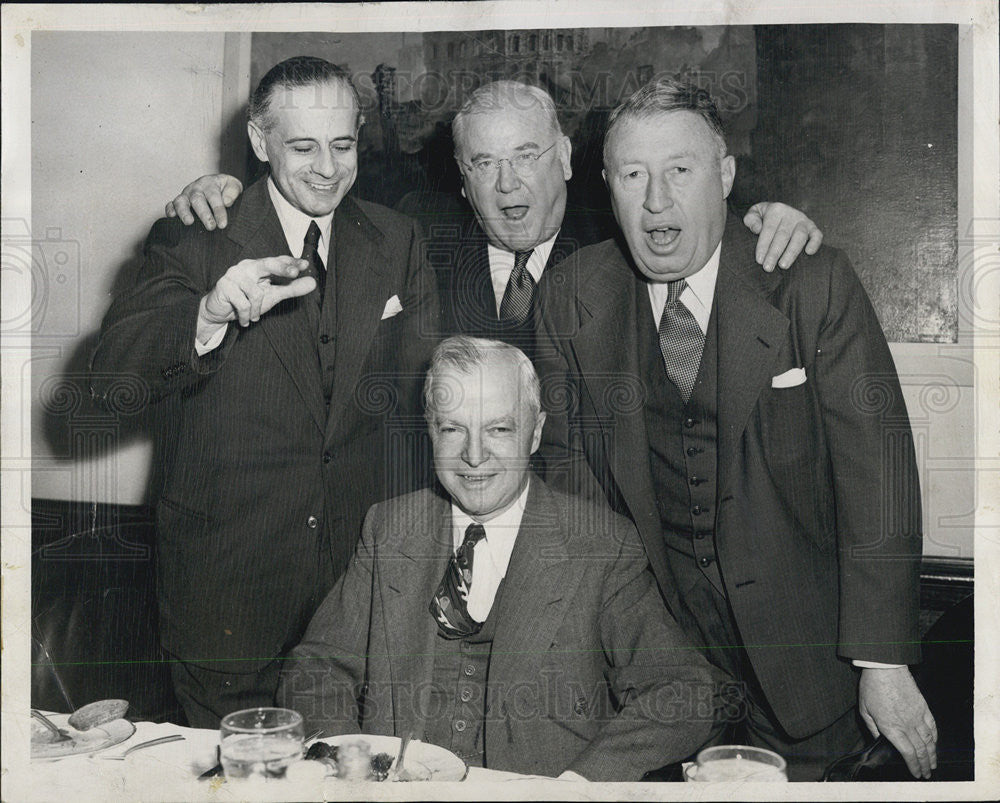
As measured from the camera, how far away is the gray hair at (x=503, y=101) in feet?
7.97

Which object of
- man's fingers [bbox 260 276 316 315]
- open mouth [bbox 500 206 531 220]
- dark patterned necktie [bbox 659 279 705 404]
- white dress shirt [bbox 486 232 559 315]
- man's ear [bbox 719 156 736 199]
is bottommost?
dark patterned necktie [bbox 659 279 705 404]

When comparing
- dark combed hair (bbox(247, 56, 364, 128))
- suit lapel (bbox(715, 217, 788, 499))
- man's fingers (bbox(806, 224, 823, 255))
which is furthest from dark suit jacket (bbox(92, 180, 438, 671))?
man's fingers (bbox(806, 224, 823, 255))

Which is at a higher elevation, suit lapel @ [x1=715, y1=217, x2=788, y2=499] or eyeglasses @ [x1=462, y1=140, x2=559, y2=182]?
eyeglasses @ [x1=462, y1=140, x2=559, y2=182]

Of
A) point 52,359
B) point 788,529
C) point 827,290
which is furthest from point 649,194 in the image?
point 52,359

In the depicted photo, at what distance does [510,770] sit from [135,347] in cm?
148

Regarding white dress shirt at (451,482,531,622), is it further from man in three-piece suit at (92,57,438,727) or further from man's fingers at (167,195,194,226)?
man's fingers at (167,195,194,226)

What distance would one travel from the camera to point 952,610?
Result: 8.13 ft

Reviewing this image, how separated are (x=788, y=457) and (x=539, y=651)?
2.66 ft

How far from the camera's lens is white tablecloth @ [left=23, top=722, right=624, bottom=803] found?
2336 mm

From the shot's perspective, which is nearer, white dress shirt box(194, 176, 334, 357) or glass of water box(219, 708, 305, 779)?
glass of water box(219, 708, 305, 779)

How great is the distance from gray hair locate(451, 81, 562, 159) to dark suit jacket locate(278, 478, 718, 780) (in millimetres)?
942

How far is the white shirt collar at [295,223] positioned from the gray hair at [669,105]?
0.77m

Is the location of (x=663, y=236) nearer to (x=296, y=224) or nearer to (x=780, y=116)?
(x=780, y=116)

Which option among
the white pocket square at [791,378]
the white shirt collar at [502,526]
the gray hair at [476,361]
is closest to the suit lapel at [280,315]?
the gray hair at [476,361]
